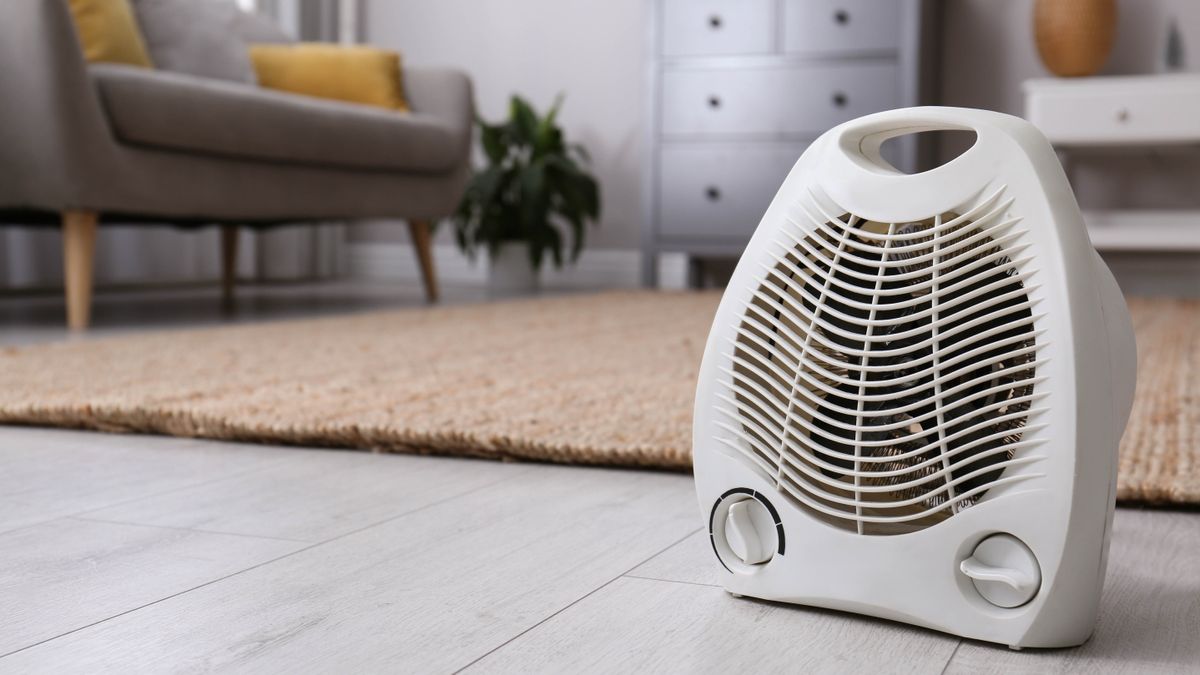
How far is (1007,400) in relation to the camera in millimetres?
545

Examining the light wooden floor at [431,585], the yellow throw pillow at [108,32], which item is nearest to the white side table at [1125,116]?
the yellow throw pillow at [108,32]

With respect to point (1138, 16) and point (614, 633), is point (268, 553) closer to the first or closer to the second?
point (614, 633)

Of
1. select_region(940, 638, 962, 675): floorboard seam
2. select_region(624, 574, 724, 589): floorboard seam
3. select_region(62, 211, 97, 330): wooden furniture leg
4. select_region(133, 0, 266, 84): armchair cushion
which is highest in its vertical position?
select_region(133, 0, 266, 84): armchair cushion

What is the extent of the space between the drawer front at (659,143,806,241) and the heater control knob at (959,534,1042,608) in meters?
2.93

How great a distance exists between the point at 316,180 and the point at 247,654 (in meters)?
2.33

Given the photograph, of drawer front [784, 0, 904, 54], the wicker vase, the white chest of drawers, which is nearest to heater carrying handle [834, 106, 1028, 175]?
the white chest of drawers

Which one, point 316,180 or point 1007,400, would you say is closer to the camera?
point 1007,400

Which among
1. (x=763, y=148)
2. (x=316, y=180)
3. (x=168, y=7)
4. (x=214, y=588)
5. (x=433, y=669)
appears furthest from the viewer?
(x=763, y=148)

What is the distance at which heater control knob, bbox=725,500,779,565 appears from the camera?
609 millimetres

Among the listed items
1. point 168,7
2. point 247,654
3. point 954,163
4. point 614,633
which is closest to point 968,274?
point 954,163

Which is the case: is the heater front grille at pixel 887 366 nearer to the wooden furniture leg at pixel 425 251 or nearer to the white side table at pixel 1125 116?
the wooden furniture leg at pixel 425 251

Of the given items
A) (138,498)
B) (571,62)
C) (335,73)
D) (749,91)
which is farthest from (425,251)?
(138,498)

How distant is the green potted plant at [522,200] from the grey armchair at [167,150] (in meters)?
0.69

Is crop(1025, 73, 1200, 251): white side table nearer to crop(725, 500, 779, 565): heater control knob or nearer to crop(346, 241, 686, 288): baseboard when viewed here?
crop(346, 241, 686, 288): baseboard
